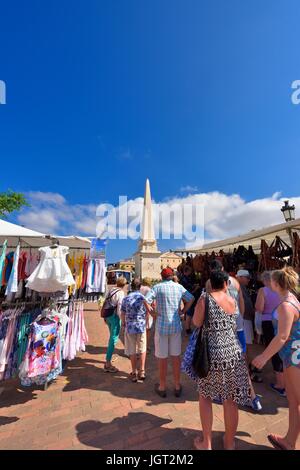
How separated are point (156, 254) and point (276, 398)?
18813 millimetres

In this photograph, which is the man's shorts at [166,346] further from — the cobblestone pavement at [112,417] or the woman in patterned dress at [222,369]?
the woman in patterned dress at [222,369]

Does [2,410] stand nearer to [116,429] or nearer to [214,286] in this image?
[116,429]

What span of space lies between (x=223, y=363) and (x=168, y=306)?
1173 millimetres

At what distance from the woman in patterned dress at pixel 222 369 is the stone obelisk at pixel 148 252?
18.8 metres

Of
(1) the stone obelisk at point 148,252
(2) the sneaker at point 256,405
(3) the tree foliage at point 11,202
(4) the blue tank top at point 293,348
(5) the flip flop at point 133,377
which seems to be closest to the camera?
(4) the blue tank top at point 293,348

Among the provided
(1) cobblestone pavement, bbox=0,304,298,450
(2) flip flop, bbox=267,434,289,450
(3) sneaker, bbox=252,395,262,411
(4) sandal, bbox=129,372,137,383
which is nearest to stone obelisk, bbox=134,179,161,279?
(4) sandal, bbox=129,372,137,383

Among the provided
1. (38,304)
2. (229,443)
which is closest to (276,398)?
(229,443)

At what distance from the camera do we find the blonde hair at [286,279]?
6.19 feet

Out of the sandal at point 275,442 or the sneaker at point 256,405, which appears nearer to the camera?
the sandal at point 275,442

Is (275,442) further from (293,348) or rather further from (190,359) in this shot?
(190,359)

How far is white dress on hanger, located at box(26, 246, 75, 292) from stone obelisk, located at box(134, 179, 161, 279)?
58.2ft

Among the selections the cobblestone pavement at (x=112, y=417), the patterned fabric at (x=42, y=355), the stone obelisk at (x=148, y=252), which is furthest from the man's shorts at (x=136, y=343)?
the stone obelisk at (x=148, y=252)

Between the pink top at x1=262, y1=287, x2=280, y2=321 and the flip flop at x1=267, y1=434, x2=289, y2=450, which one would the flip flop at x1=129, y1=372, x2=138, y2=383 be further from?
the pink top at x1=262, y1=287, x2=280, y2=321
